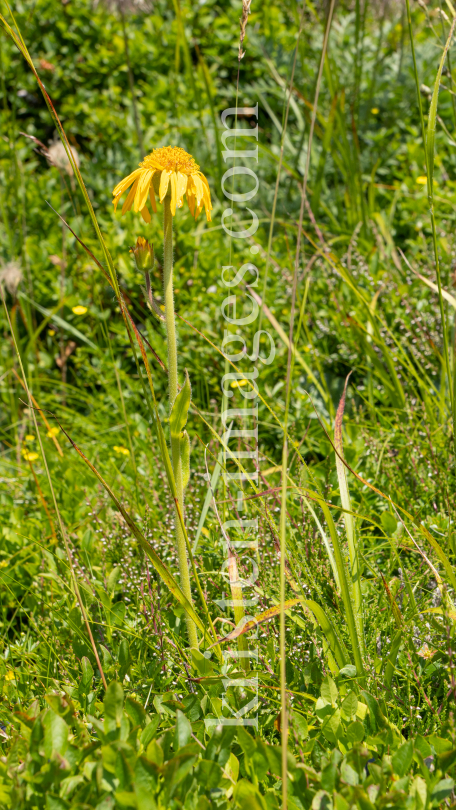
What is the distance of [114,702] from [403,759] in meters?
0.52

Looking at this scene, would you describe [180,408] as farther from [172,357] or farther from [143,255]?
[143,255]

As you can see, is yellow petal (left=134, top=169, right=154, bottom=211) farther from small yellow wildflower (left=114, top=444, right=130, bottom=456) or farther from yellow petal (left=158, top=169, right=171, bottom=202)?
small yellow wildflower (left=114, top=444, right=130, bottom=456)

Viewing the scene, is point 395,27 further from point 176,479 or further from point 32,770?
point 32,770

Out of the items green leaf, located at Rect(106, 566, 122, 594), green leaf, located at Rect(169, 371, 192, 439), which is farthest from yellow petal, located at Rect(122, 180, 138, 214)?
green leaf, located at Rect(106, 566, 122, 594)

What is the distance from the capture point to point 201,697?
1.37 metres

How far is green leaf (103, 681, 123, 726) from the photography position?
1.15 metres

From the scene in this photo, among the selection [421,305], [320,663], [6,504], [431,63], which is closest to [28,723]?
→ [320,663]

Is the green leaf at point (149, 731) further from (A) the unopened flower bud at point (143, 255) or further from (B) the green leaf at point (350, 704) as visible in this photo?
(A) the unopened flower bud at point (143, 255)

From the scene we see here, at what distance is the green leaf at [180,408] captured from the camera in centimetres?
123

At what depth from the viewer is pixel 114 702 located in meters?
1.15

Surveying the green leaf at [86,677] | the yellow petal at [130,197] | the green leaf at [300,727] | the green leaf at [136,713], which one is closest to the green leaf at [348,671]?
the green leaf at [300,727]

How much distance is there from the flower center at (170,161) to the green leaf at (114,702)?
977mm

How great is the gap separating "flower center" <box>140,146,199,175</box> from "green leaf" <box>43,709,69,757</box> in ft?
3.41

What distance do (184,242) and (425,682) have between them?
7.46 ft
